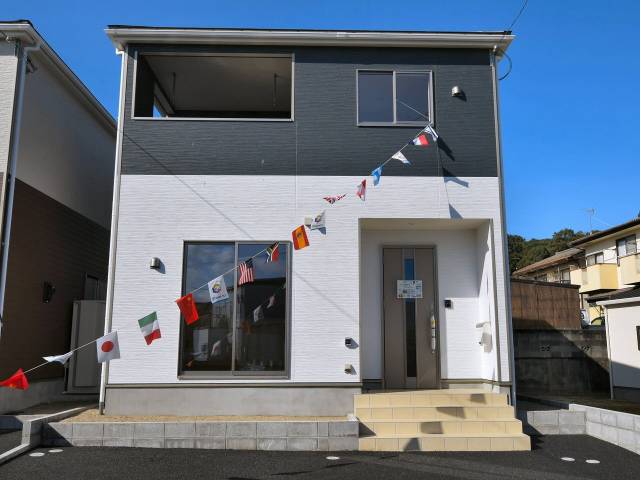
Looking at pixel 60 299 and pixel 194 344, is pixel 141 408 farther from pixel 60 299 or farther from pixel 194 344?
pixel 60 299

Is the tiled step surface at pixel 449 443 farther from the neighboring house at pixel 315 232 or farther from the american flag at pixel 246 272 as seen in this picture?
the american flag at pixel 246 272

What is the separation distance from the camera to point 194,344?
8109 millimetres

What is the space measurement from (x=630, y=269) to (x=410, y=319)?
17512 millimetres

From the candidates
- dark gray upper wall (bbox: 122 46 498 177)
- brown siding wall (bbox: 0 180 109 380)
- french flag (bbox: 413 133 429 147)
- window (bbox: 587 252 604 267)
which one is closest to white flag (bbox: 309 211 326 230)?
dark gray upper wall (bbox: 122 46 498 177)

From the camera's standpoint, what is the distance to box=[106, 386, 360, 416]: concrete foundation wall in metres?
7.91

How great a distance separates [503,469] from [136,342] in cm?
509

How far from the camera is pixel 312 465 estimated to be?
6328 millimetres

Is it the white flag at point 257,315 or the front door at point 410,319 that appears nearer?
the white flag at point 257,315

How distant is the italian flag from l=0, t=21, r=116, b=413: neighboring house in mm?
2348

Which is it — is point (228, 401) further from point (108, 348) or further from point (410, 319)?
point (410, 319)

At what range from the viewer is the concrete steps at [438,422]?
711 cm

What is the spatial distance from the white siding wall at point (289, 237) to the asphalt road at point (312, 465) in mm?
1458

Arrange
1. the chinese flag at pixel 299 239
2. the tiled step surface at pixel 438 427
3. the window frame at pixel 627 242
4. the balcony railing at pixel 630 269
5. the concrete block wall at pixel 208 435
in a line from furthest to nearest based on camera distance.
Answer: the window frame at pixel 627 242 → the balcony railing at pixel 630 269 → the chinese flag at pixel 299 239 → the tiled step surface at pixel 438 427 → the concrete block wall at pixel 208 435

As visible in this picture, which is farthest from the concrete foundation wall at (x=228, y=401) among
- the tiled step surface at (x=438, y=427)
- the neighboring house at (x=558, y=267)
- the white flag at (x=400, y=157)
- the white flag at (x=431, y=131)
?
the neighboring house at (x=558, y=267)
